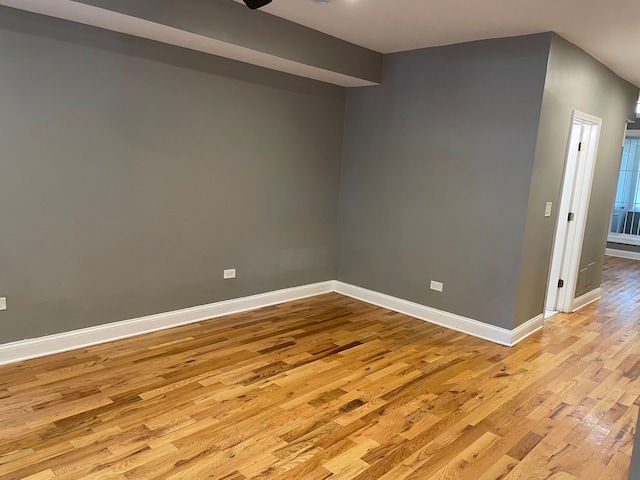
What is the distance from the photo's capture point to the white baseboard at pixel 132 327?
3.06 metres

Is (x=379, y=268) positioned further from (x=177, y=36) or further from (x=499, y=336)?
(x=177, y=36)

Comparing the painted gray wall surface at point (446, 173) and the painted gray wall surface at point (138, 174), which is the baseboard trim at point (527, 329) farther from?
the painted gray wall surface at point (138, 174)

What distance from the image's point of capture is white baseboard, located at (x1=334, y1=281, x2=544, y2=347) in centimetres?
389

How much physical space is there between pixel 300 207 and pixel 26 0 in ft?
9.19

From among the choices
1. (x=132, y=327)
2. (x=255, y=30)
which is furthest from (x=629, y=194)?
(x=132, y=327)

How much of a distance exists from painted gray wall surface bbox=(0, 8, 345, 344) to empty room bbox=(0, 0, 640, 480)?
0.05 feet

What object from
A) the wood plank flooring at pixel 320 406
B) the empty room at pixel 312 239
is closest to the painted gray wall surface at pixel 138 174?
the empty room at pixel 312 239

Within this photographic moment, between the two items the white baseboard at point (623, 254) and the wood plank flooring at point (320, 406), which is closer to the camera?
the wood plank flooring at point (320, 406)

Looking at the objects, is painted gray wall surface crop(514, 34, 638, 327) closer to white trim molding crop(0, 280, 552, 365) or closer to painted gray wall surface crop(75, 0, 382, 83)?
white trim molding crop(0, 280, 552, 365)

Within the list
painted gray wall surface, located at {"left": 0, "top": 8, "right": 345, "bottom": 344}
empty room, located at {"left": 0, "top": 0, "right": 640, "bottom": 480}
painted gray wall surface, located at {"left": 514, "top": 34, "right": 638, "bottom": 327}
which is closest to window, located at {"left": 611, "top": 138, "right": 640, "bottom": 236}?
empty room, located at {"left": 0, "top": 0, "right": 640, "bottom": 480}

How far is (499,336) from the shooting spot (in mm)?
3889

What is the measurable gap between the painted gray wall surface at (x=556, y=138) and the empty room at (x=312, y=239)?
0.09 feet

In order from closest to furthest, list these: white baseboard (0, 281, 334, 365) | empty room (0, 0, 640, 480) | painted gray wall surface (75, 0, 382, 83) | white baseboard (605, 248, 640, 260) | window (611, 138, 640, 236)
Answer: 1. empty room (0, 0, 640, 480)
2. painted gray wall surface (75, 0, 382, 83)
3. white baseboard (0, 281, 334, 365)
4. white baseboard (605, 248, 640, 260)
5. window (611, 138, 640, 236)

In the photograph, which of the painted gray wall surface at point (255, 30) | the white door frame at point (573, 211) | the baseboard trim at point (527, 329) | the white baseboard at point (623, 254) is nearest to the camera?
the painted gray wall surface at point (255, 30)
